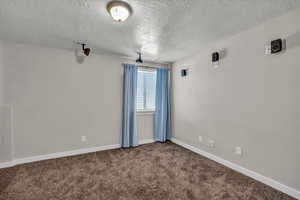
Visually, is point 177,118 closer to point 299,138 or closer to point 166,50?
point 166,50

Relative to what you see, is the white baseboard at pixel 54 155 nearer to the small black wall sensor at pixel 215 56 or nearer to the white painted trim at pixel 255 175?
the white painted trim at pixel 255 175

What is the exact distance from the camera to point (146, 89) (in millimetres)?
3938

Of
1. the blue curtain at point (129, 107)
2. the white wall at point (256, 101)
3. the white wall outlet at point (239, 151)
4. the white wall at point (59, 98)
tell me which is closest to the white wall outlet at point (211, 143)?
the white wall at point (256, 101)

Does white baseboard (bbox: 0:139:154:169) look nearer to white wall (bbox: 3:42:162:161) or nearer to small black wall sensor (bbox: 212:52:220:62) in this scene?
white wall (bbox: 3:42:162:161)

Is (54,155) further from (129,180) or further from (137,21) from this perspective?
(137,21)

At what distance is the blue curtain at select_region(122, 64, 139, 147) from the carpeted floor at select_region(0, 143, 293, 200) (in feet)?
2.07

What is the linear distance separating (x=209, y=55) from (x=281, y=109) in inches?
60.4

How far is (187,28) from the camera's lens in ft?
6.98

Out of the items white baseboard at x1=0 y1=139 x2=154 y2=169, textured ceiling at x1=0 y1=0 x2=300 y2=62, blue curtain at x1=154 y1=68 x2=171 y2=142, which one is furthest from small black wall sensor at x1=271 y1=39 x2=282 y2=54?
white baseboard at x1=0 y1=139 x2=154 y2=169

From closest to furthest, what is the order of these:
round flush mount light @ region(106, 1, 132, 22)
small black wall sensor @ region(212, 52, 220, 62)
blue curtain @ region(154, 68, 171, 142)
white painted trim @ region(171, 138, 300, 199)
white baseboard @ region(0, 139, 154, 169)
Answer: round flush mount light @ region(106, 1, 132, 22) → white painted trim @ region(171, 138, 300, 199) → white baseboard @ region(0, 139, 154, 169) → small black wall sensor @ region(212, 52, 220, 62) → blue curtain @ region(154, 68, 171, 142)

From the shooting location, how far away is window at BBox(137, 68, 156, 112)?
3848mm

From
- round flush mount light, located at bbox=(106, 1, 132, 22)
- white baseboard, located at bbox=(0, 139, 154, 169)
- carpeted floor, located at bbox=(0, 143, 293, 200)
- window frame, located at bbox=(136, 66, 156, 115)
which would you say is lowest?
carpeted floor, located at bbox=(0, 143, 293, 200)

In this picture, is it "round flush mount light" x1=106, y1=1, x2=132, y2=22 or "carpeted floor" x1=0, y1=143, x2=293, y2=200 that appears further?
"carpeted floor" x1=0, y1=143, x2=293, y2=200

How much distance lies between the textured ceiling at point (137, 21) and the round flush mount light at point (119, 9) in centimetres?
6
